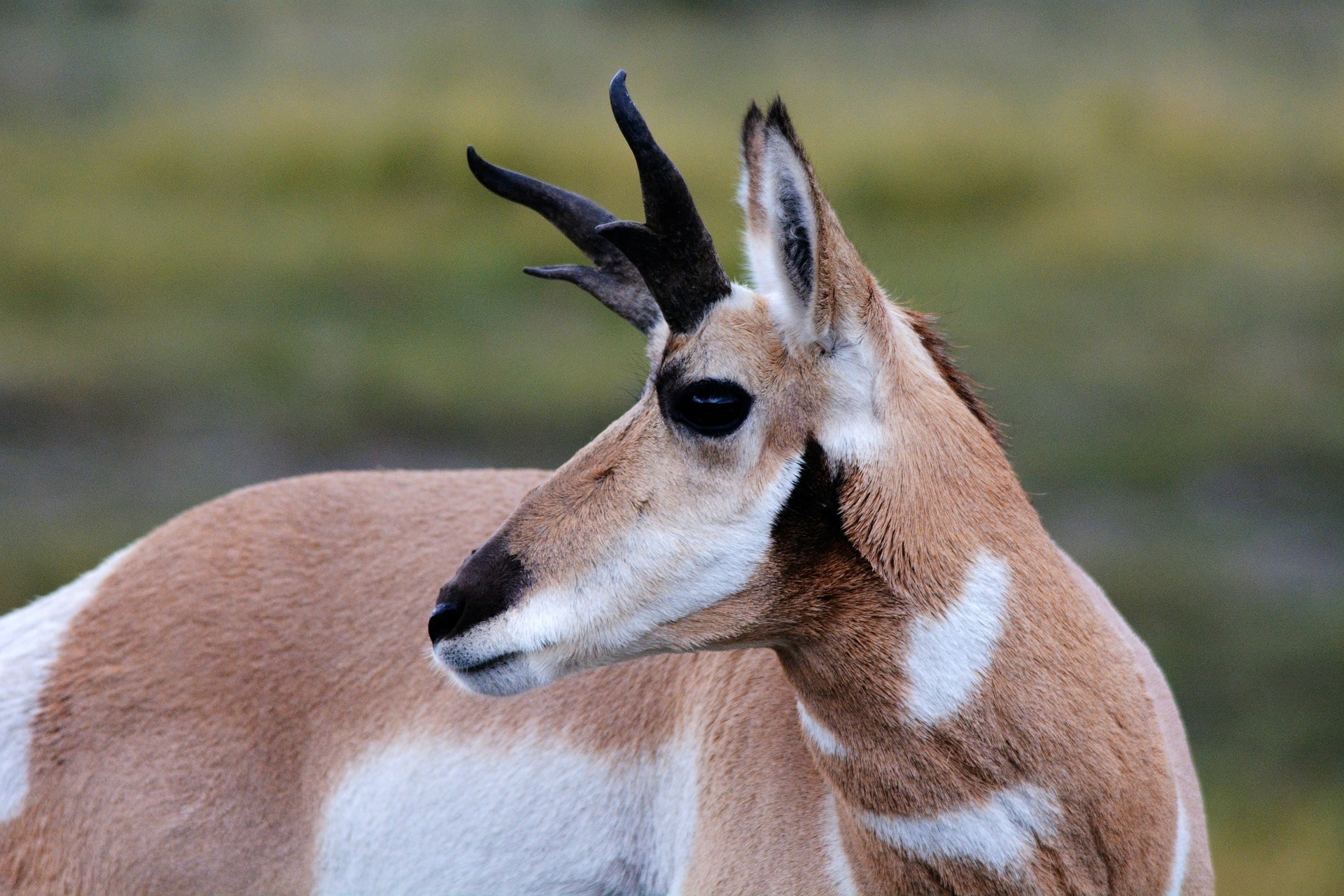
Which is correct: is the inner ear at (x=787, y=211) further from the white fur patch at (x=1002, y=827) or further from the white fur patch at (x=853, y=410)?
the white fur patch at (x=1002, y=827)

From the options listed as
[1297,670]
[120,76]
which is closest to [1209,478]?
[1297,670]

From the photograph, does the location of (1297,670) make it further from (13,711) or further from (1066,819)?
(13,711)

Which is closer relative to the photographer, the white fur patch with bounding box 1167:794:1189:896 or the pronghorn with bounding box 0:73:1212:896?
the pronghorn with bounding box 0:73:1212:896

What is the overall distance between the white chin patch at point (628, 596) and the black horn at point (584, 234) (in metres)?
0.70

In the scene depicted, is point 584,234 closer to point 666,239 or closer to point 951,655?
point 666,239

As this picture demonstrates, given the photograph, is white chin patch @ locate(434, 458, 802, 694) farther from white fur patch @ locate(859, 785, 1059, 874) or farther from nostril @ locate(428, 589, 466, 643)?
white fur patch @ locate(859, 785, 1059, 874)

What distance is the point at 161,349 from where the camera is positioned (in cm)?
1248

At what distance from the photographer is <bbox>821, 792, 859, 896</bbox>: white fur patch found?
3172 millimetres

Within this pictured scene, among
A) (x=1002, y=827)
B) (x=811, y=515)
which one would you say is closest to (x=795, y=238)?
(x=811, y=515)

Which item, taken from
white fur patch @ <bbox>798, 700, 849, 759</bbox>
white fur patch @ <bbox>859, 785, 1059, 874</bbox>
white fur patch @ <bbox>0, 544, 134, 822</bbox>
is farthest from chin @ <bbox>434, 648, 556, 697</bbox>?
white fur patch @ <bbox>0, 544, 134, 822</bbox>

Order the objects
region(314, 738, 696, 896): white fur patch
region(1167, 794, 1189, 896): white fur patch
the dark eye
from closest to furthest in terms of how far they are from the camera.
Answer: the dark eye → region(1167, 794, 1189, 896): white fur patch → region(314, 738, 696, 896): white fur patch

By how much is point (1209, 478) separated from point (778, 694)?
26.2 feet

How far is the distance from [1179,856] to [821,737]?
2.81ft

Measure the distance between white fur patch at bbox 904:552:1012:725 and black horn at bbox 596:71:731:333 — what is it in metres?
0.78
